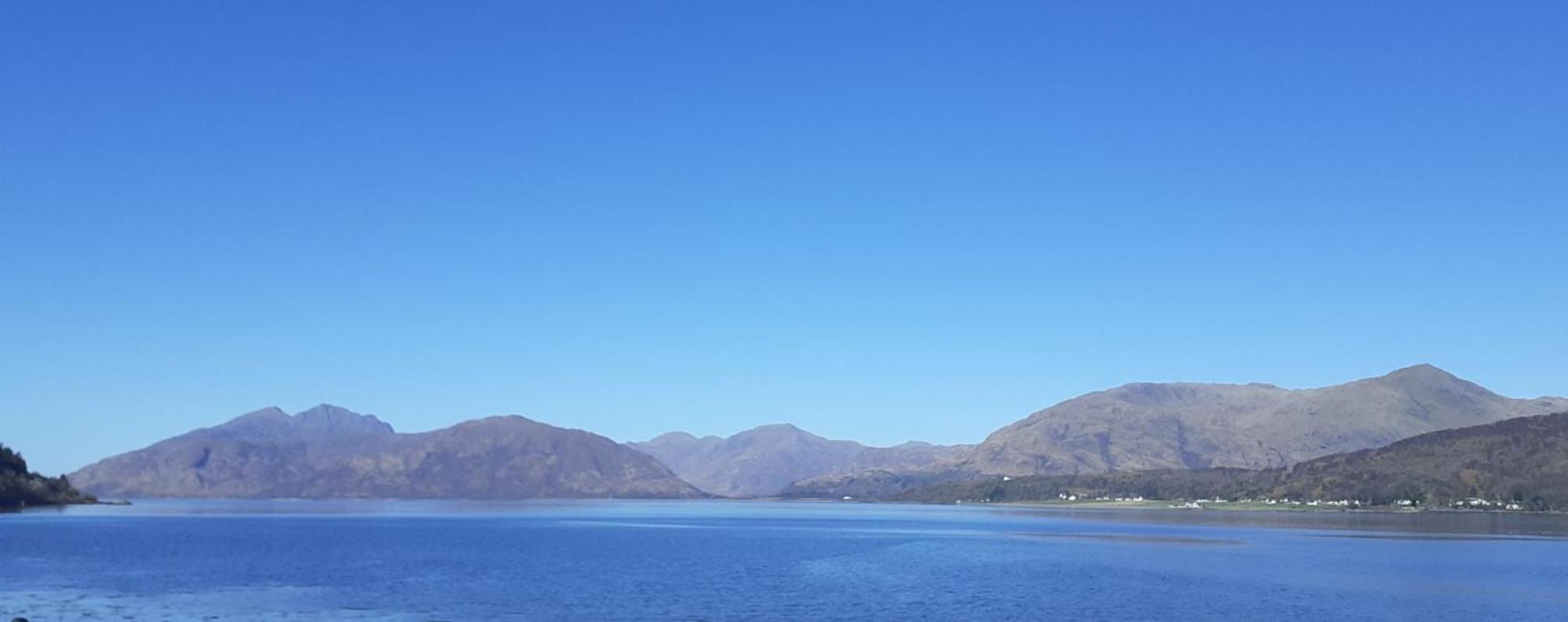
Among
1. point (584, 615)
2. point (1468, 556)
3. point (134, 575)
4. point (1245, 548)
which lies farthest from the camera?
point (1245, 548)

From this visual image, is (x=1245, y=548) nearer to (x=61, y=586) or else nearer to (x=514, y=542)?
(x=514, y=542)

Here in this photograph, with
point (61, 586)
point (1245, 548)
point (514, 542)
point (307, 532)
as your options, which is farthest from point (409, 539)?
point (1245, 548)

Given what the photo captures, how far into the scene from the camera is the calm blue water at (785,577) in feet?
201

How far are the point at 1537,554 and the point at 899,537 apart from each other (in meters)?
62.9

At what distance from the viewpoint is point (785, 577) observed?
83.8m

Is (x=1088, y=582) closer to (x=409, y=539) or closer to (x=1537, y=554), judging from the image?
(x=1537, y=554)

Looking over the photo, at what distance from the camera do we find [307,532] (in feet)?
530

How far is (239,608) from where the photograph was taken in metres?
58.9

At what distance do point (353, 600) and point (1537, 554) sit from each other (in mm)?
91453

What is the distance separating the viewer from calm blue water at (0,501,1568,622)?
6141 cm

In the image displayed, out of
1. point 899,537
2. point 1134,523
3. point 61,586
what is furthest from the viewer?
point 1134,523

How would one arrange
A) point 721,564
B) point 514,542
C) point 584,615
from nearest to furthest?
1. point 584,615
2. point 721,564
3. point 514,542

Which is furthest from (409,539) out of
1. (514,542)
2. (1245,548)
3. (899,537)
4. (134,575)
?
(1245,548)

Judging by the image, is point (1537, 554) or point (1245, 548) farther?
point (1245, 548)
